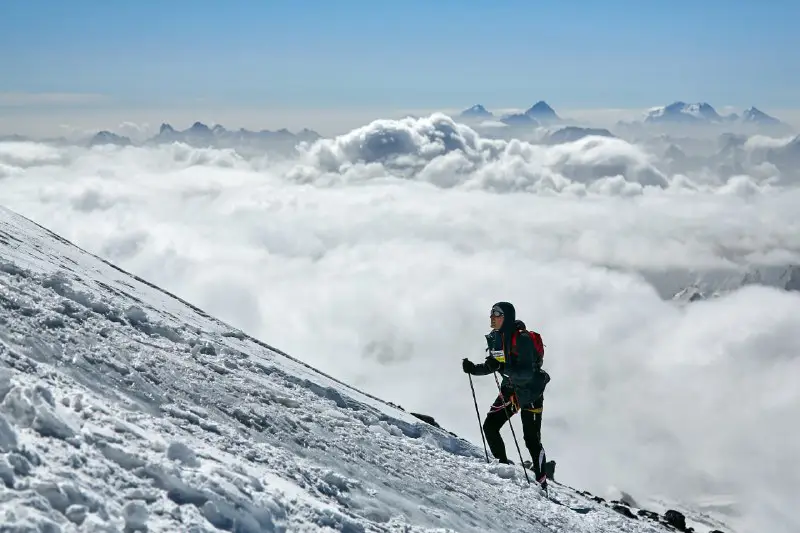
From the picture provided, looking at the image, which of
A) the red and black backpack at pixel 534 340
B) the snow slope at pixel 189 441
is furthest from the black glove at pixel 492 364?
the snow slope at pixel 189 441

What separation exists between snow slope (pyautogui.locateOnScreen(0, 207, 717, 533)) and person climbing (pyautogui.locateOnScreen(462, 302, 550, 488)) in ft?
2.23

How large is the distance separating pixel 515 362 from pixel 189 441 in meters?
6.61

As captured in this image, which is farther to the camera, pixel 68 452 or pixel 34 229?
pixel 34 229

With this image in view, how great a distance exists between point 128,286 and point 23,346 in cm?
748

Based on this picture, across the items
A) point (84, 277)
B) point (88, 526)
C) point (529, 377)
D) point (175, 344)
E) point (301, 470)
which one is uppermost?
point (529, 377)

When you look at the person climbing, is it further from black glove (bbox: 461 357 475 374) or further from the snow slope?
the snow slope

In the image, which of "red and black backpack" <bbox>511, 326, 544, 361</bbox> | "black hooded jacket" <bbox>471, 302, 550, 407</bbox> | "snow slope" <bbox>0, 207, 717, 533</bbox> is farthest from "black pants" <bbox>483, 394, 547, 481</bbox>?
"red and black backpack" <bbox>511, 326, 544, 361</bbox>

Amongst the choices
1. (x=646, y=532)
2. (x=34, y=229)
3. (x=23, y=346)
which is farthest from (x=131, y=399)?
(x=34, y=229)

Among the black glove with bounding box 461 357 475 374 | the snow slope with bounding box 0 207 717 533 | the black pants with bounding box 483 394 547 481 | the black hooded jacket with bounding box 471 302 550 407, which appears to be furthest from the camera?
the black glove with bounding box 461 357 475 374

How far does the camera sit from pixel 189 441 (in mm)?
7164

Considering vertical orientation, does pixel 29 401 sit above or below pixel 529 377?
below

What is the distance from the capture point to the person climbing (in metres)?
12.1

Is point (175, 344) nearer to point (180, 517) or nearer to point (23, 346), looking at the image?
point (23, 346)

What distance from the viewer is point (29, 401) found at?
227 inches
